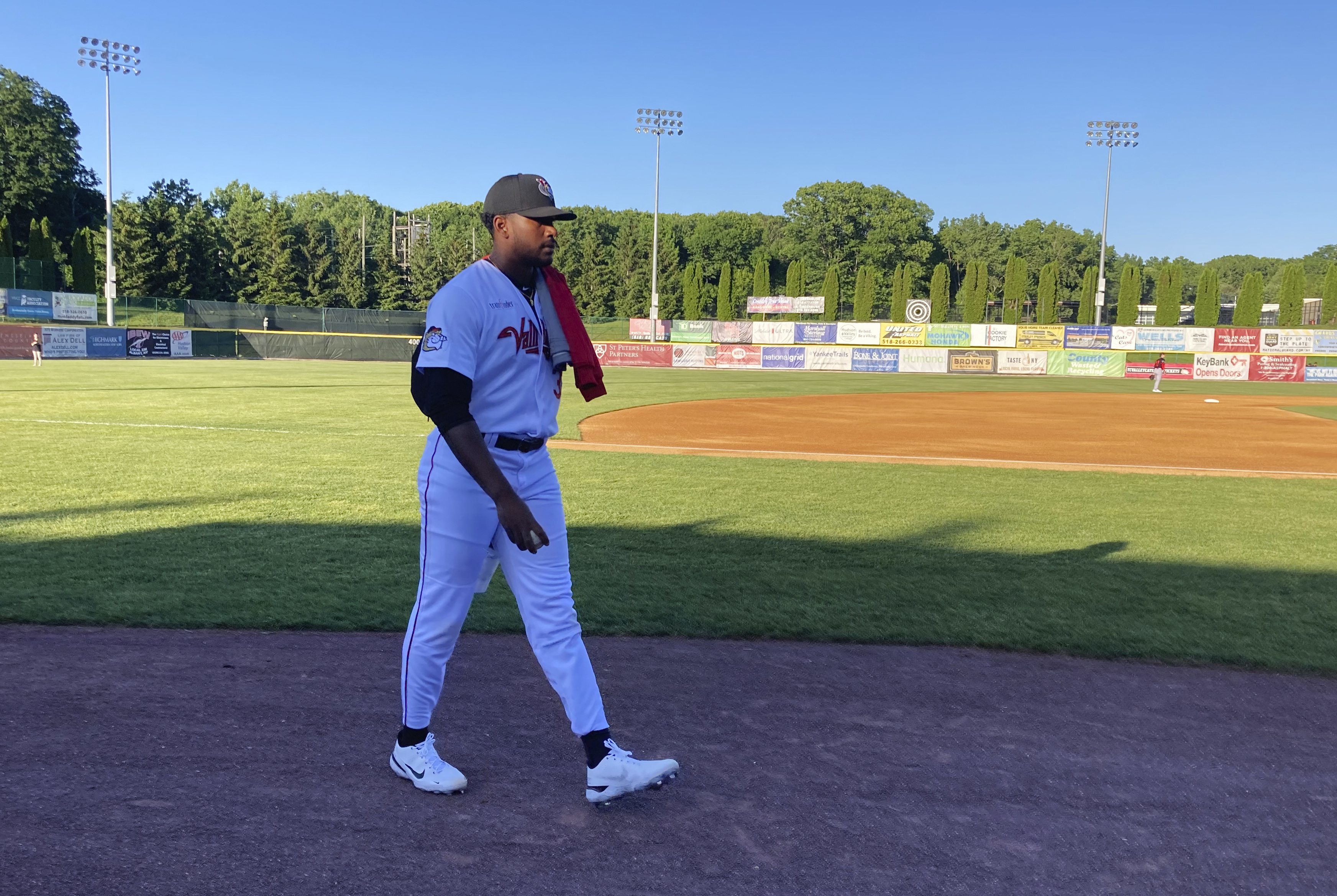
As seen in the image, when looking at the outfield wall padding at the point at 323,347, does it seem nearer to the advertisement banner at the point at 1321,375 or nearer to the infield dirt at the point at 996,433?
the infield dirt at the point at 996,433

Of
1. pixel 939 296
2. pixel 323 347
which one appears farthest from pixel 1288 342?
pixel 323 347

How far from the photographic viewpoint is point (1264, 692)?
4.60m

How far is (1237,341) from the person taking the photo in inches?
2164

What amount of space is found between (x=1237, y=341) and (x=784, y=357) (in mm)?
26641

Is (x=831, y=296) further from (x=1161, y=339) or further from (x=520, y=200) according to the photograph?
(x=520, y=200)

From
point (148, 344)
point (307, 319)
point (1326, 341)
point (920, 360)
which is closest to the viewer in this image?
point (148, 344)

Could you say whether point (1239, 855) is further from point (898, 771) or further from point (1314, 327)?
point (1314, 327)

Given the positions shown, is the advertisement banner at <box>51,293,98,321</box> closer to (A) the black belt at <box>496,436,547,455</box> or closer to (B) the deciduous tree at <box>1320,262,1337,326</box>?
(A) the black belt at <box>496,436,547,455</box>

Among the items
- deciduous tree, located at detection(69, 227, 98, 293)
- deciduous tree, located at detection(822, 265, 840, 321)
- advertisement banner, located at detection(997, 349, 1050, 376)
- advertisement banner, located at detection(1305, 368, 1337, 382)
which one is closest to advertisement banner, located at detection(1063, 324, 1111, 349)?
advertisement banner, located at detection(997, 349, 1050, 376)

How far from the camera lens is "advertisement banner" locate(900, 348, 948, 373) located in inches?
1914

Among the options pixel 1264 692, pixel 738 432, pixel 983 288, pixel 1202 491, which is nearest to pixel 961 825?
pixel 1264 692

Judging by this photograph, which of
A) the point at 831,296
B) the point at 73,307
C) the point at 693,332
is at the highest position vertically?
the point at 831,296

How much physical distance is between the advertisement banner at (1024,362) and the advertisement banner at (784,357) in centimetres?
962

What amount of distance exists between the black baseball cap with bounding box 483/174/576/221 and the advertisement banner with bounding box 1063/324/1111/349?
5851 cm
